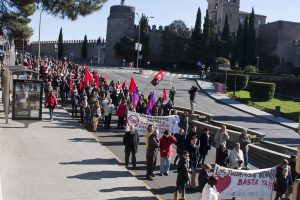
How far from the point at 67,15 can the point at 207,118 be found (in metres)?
9.67

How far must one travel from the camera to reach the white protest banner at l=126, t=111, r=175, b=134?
18.1m

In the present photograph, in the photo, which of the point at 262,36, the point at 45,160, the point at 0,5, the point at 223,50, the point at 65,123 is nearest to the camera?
the point at 45,160

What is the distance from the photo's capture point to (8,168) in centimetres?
1442

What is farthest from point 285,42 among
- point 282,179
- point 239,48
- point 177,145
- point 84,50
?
point 282,179

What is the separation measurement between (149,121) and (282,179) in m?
6.55

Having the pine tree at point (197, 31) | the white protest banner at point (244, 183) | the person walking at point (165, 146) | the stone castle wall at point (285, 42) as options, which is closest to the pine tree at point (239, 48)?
the pine tree at point (197, 31)

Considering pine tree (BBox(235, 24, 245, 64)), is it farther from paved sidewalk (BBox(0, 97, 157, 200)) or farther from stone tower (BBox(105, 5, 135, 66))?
paved sidewalk (BBox(0, 97, 157, 200))

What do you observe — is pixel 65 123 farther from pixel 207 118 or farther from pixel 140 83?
pixel 140 83

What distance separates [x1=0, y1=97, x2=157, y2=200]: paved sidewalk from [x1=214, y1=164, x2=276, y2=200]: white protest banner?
1941 mm

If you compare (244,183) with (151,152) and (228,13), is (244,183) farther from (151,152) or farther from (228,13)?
(228,13)

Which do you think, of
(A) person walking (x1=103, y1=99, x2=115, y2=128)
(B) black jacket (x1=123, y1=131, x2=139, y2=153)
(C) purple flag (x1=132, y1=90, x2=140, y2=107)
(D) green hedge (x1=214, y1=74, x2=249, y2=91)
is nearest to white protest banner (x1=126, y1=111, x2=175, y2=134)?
(B) black jacket (x1=123, y1=131, x2=139, y2=153)

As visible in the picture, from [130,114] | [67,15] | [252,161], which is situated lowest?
[252,161]

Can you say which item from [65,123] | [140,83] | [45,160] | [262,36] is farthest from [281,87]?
[45,160]

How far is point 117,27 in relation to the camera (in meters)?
90.9
